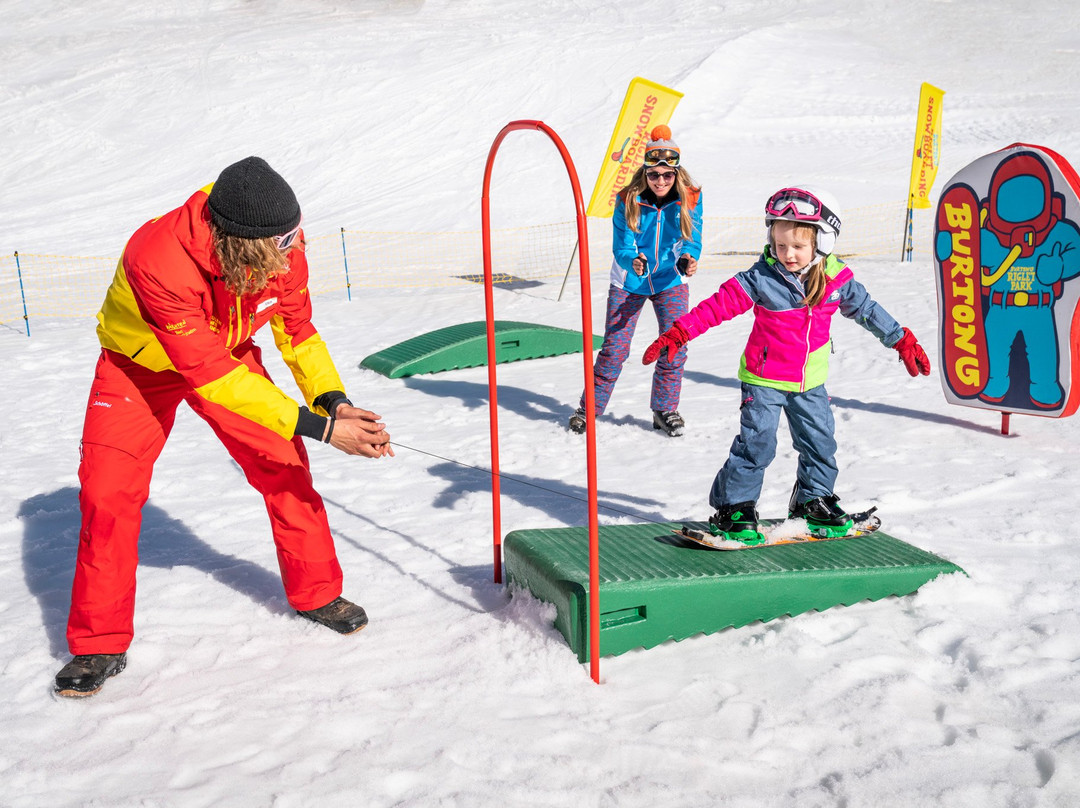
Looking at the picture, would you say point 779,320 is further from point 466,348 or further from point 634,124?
point 634,124

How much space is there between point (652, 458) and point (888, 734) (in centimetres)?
305

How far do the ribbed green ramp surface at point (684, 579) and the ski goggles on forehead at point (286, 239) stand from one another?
1.40 m

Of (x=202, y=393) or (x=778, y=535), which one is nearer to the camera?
(x=202, y=393)

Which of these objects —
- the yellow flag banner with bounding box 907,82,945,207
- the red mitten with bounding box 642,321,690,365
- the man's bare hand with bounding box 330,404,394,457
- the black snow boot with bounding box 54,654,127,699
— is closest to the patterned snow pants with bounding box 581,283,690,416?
the red mitten with bounding box 642,321,690,365

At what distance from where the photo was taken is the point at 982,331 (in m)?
5.76

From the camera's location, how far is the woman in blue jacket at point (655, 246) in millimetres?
5824

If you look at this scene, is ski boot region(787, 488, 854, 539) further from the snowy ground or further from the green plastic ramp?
the green plastic ramp

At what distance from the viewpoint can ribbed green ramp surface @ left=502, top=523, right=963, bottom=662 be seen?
10.8 feet

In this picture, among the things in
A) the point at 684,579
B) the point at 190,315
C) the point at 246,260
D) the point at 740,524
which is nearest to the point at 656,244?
the point at 740,524

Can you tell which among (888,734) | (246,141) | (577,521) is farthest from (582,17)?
(888,734)

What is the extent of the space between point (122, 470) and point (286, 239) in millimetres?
938

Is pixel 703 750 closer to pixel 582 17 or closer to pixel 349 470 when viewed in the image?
pixel 349 470

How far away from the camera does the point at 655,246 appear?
5.91m

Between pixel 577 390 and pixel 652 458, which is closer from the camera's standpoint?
pixel 652 458
